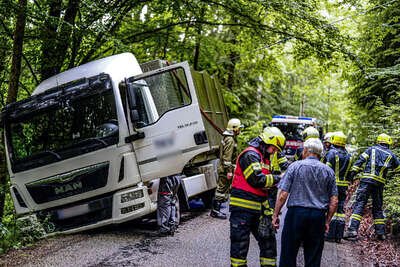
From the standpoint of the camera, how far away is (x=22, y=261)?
6055 millimetres

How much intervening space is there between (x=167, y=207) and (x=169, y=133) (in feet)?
4.02

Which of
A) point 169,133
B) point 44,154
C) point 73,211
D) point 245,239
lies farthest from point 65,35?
point 245,239

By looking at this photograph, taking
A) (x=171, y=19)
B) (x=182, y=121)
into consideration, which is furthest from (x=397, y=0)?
(x=182, y=121)

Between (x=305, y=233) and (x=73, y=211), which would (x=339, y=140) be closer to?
(x=305, y=233)

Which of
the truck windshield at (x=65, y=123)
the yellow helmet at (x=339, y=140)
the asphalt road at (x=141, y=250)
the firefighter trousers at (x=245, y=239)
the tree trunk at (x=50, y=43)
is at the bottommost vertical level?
the asphalt road at (x=141, y=250)

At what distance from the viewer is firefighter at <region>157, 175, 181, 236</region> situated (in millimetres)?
7461

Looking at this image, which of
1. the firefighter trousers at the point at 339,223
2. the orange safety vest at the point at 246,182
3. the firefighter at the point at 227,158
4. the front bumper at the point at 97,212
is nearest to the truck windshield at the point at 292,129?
the firefighter at the point at 227,158

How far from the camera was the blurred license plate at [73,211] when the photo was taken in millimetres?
7371

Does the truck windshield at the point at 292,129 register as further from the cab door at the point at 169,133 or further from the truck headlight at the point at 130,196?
the truck headlight at the point at 130,196

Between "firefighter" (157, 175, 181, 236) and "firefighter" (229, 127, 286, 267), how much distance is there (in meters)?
2.64

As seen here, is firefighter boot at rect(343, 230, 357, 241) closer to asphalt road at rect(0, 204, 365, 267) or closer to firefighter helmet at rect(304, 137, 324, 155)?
asphalt road at rect(0, 204, 365, 267)

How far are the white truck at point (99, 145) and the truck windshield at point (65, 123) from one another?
16 millimetres

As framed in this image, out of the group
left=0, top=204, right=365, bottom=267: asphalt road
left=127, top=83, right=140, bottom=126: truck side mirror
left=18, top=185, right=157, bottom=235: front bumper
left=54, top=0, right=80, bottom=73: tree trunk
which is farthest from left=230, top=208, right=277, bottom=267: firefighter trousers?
left=54, top=0, right=80, bottom=73: tree trunk

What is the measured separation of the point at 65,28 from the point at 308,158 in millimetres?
6056
